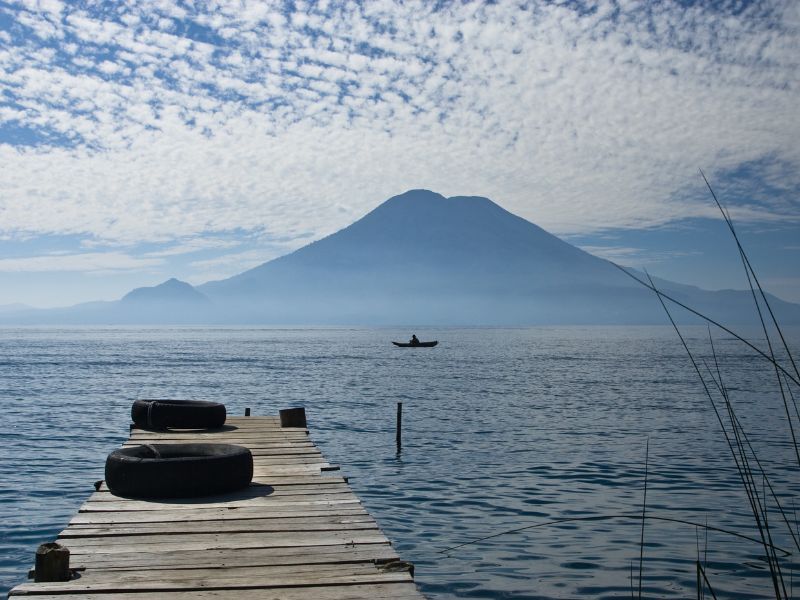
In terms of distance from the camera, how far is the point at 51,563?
6168 mm

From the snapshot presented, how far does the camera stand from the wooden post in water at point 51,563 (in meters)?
6.16

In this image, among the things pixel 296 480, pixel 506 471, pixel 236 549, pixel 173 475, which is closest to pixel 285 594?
pixel 236 549

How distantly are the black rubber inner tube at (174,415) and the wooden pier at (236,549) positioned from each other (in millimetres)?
5883

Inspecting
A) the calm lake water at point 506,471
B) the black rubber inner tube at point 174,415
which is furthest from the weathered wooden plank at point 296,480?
the black rubber inner tube at point 174,415

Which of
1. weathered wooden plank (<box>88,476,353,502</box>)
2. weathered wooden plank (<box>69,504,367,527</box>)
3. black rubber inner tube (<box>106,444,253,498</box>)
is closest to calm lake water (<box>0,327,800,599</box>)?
weathered wooden plank (<box>88,476,353,502</box>)

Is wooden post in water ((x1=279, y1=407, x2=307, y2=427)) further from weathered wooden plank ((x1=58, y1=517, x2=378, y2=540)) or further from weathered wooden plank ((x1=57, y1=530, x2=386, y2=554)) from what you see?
weathered wooden plank ((x1=57, y1=530, x2=386, y2=554))

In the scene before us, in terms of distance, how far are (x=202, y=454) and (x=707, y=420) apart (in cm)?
2746

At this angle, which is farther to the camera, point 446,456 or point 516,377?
point 516,377

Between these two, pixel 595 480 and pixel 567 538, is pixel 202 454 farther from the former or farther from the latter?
pixel 595 480

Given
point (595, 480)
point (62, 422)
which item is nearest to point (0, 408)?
point (62, 422)

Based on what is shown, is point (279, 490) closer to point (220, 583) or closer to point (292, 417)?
point (220, 583)

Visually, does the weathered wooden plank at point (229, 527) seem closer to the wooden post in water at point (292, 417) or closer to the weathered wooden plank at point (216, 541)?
the weathered wooden plank at point (216, 541)

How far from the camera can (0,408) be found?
120ft

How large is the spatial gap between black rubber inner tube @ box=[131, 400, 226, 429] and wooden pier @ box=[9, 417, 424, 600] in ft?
19.3
